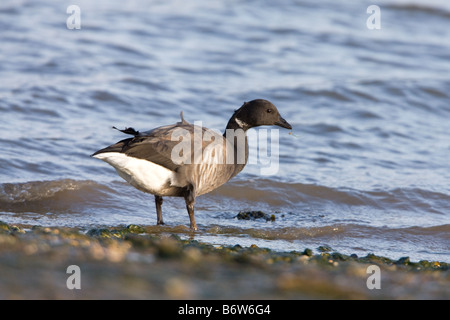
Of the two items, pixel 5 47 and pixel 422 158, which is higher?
pixel 5 47

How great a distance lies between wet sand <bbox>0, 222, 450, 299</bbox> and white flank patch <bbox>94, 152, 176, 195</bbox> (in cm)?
133

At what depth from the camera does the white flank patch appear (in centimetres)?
666

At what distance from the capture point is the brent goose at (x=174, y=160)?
22.2 feet

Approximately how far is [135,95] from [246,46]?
4.62 m

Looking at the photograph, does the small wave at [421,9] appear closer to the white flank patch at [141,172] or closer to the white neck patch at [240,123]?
the white neck patch at [240,123]

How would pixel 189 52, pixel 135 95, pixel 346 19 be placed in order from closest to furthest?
pixel 135 95
pixel 189 52
pixel 346 19

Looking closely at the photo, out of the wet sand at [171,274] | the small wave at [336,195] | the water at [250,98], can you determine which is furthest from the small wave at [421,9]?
the wet sand at [171,274]

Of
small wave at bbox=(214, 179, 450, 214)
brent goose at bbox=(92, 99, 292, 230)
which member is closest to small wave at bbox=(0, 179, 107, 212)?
brent goose at bbox=(92, 99, 292, 230)

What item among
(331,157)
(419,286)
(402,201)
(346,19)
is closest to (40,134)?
(331,157)

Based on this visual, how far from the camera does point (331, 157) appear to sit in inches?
418

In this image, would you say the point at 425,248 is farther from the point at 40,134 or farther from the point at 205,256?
the point at 40,134

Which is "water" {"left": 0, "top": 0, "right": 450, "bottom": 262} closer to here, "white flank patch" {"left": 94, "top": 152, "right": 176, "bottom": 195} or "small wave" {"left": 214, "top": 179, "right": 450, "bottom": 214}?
"small wave" {"left": 214, "top": 179, "right": 450, "bottom": 214}
